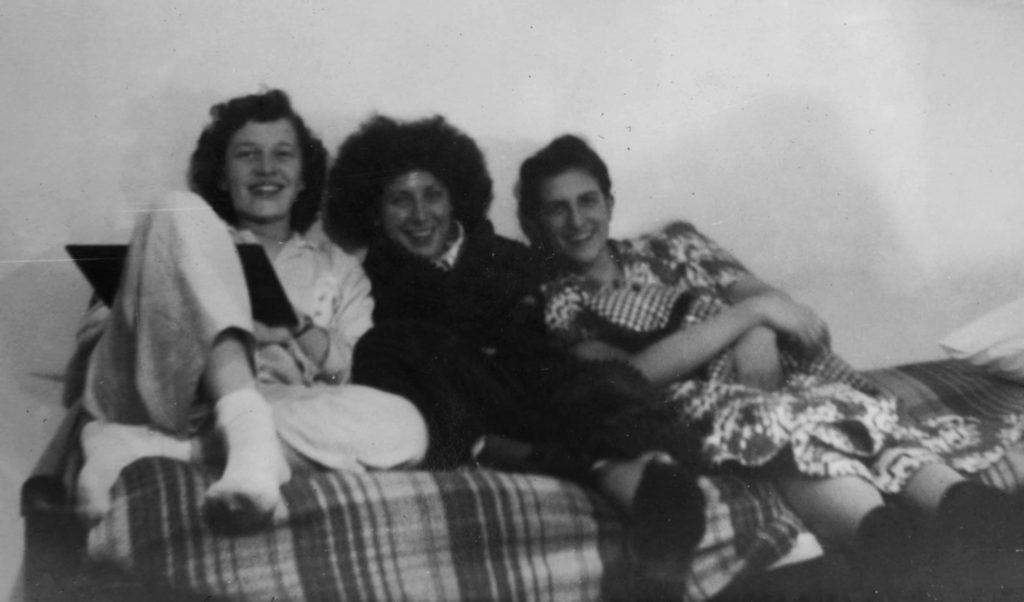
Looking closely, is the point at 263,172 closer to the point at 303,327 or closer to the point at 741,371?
the point at 303,327

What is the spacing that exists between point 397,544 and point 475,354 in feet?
1.10

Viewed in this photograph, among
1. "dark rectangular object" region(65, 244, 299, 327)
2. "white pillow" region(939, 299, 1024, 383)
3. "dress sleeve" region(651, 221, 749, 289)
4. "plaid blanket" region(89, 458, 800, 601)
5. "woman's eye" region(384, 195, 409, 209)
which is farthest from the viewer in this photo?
"white pillow" region(939, 299, 1024, 383)

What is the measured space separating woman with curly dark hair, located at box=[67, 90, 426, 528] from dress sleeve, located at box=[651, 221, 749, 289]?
55 centimetres

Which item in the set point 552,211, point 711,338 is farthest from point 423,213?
point 711,338

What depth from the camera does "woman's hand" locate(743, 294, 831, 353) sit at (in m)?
1.78

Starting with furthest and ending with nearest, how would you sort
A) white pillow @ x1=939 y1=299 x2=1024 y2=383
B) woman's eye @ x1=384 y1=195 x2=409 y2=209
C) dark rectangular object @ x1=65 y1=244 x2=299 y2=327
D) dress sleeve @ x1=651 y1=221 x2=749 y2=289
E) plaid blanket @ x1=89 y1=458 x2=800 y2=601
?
1. white pillow @ x1=939 y1=299 x2=1024 y2=383
2. dress sleeve @ x1=651 y1=221 x2=749 y2=289
3. woman's eye @ x1=384 y1=195 x2=409 y2=209
4. dark rectangular object @ x1=65 y1=244 x2=299 y2=327
5. plaid blanket @ x1=89 y1=458 x2=800 y2=601

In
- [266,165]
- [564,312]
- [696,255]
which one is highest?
[266,165]

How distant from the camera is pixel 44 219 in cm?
160

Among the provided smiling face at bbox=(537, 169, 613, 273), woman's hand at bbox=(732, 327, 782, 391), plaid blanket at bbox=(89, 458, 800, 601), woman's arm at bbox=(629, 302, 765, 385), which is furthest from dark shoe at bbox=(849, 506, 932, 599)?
smiling face at bbox=(537, 169, 613, 273)

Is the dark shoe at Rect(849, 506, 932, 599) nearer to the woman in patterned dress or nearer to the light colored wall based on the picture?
the woman in patterned dress

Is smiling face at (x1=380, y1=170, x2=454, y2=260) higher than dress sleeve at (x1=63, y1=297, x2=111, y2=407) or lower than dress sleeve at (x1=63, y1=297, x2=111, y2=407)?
higher

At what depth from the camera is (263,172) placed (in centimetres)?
164

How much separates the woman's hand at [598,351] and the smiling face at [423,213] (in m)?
0.29

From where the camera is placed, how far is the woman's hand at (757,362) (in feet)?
5.70
